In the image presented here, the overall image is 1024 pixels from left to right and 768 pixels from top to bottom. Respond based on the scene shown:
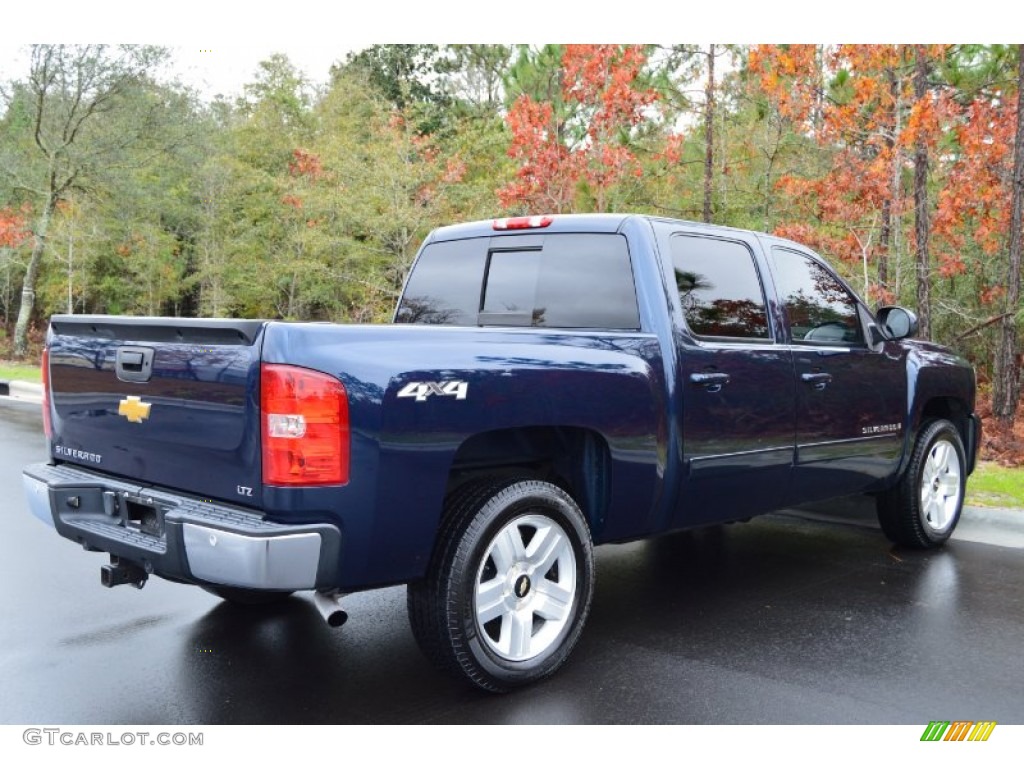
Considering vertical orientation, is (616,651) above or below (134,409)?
below

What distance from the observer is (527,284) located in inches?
190

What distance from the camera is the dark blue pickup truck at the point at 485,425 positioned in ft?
10.7

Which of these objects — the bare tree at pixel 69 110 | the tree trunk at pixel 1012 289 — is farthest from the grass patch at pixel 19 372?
the tree trunk at pixel 1012 289

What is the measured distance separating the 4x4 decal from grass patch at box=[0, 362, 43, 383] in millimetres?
17025

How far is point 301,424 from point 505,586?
3.68 ft

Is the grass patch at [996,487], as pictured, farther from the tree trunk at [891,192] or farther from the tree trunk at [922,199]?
the tree trunk at [891,192]

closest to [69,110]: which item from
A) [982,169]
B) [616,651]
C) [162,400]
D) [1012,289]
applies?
[982,169]

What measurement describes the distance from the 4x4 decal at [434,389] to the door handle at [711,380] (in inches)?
53.1

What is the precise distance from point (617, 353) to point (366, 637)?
177 cm

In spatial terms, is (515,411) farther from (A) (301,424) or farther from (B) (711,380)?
(B) (711,380)

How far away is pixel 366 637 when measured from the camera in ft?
14.7

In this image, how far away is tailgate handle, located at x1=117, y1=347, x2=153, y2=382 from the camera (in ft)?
12.0
